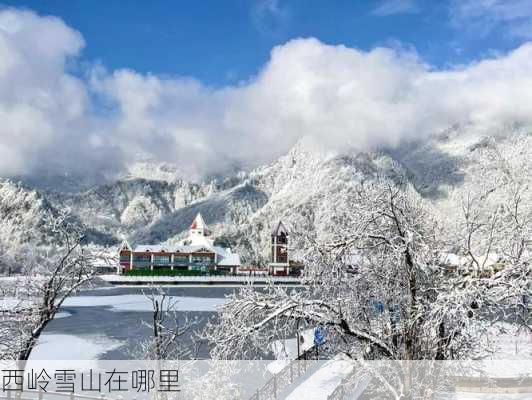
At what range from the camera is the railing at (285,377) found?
1769cm

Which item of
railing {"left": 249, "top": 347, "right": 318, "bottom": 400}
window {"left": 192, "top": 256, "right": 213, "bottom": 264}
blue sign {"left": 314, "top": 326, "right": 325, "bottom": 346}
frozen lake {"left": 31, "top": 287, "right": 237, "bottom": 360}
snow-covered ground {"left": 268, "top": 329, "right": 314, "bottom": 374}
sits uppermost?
window {"left": 192, "top": 256, "right": 213, "bottom": 264}

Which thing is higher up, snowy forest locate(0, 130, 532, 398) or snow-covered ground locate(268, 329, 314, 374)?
Answer: snowy forest locate(0, 130, 532, 398)

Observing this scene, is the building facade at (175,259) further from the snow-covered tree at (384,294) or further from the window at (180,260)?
the snow-covered tree at (384,294)

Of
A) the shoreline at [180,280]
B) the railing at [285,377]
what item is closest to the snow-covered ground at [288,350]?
the railing at [285,377]

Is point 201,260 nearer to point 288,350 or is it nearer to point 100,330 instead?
point 100,330

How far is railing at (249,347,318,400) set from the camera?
17688mm

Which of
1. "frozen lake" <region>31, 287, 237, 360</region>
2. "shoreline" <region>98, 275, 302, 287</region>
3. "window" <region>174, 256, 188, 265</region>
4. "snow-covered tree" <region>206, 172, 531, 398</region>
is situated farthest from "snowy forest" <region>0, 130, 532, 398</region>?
"window" <region>174, 256, 188, 265</region>

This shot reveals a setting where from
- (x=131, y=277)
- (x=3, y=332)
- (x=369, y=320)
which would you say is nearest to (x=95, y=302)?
(x=131, y=277)

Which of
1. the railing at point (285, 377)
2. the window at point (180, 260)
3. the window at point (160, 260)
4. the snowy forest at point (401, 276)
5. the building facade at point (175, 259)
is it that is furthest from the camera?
the window at point (180, 260)

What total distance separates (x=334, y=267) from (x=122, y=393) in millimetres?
16413

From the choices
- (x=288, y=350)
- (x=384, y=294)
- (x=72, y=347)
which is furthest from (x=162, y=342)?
(x=72, y=347)

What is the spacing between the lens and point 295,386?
1714cm

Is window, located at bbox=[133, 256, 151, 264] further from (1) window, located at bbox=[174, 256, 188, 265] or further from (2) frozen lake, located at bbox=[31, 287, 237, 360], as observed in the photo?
(2) frozen lake, located at bbox=[31, 287, 237, 360]

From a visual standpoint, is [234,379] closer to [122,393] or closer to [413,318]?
[122,393]
